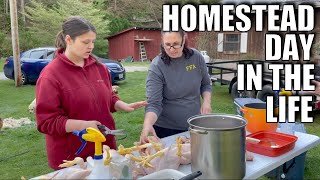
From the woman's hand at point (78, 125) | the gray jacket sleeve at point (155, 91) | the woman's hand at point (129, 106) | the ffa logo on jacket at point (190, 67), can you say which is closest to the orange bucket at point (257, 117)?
the ffa logo on jacket at point (190, 67)

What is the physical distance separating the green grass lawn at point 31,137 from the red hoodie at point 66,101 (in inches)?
90.5

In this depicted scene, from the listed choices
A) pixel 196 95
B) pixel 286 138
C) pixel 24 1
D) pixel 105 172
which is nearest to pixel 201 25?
pixel 196 95

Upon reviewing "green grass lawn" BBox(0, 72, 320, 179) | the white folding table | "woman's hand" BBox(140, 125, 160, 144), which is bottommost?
"green grass lawn" BBox(0, 72, 320, 179)

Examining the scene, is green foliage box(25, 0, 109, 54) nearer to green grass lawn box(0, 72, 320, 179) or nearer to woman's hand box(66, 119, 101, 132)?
green grass lawn box(0, 72, 320, 179)

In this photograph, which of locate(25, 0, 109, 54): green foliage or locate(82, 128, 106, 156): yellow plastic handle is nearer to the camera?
locate(82, 128, 106, 156): yellow plastic handle

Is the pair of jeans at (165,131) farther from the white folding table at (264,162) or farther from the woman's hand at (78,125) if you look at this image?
the woman's hand at (78,125)

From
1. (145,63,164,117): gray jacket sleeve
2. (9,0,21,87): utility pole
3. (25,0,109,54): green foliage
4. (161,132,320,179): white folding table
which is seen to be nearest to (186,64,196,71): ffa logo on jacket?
(145,63,164,117): gray jacket sleeve

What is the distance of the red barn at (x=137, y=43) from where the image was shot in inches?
914

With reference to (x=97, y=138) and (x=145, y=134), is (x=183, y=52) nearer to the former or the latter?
(x=145, y=134)

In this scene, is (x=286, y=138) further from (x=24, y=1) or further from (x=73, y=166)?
(x=24, y=1)

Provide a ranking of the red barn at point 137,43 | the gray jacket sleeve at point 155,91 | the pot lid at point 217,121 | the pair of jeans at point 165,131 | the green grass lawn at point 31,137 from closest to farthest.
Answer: the pot lid at point 217,121
the gray jacket sleeve at point 155,91
the pair of jeans at point 165,131
the green grass lawn at point 31,137
the red barn at point 137,43

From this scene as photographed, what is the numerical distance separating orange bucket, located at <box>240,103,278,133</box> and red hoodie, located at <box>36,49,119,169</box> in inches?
40.9

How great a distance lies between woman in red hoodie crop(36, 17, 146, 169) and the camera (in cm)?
198

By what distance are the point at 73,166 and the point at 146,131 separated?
0.58 m
